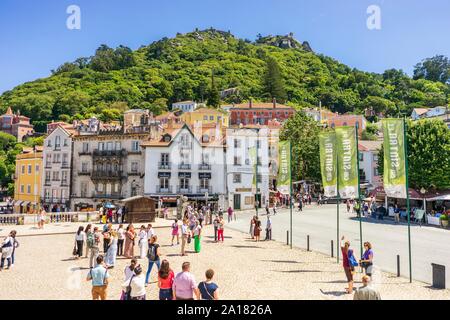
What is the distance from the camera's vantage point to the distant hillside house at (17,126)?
136 metres

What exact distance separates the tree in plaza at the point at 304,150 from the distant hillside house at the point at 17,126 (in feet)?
343

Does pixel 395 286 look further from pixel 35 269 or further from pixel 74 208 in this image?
pixel 74 208

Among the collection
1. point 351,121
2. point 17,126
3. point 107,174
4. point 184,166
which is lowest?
point 107,174

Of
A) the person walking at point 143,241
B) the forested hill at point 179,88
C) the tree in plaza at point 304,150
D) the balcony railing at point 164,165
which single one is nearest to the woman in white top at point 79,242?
the person walking at point 143,241

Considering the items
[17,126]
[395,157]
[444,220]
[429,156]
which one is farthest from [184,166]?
[17,126]

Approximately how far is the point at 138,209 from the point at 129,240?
1605 cm

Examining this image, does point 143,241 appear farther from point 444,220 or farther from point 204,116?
point 204,116

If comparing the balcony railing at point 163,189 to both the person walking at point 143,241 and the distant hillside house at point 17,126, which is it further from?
the distant hillside house at point 17,126

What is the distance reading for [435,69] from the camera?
630 ft

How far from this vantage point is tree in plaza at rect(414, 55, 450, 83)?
626ft

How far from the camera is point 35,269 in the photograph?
54.6ft

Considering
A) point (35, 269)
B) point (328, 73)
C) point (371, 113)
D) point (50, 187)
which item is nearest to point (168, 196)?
Answer: point (50, 187)

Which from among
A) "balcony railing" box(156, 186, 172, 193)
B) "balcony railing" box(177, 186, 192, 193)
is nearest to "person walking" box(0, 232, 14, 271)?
"balcony railing" box(156, 186, 172, 193)
